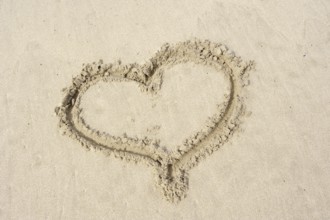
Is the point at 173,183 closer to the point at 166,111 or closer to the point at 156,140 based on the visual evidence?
the point at 156,140

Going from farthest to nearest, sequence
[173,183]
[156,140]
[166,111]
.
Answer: [166,111], [156,140], [173,183]

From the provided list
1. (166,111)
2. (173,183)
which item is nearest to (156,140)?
(166,111)

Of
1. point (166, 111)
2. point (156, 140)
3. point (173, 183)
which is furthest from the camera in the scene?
point (166, 111)

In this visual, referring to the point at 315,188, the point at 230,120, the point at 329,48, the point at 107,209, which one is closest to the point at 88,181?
the point at 107,209

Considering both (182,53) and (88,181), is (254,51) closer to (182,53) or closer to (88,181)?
(182,53)

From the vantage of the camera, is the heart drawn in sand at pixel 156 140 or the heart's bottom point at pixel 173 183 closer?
the heart's bottom point at pixel 173 183
